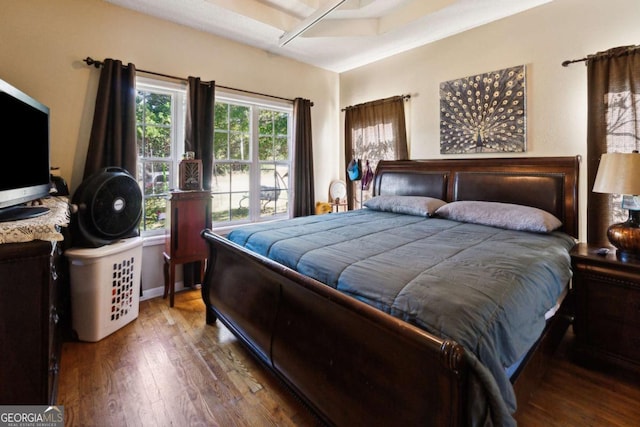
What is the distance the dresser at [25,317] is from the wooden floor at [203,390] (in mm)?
446

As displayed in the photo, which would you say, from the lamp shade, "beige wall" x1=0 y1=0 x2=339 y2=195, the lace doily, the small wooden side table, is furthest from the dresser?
the lamp shade

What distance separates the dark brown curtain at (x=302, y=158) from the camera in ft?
13.6

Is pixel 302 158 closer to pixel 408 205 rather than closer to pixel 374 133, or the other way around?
pixel 374 133

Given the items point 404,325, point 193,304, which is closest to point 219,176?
point 193,304

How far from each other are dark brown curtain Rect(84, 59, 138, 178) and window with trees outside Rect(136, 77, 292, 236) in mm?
244

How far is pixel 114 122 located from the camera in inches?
107

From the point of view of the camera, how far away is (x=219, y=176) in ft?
12.2

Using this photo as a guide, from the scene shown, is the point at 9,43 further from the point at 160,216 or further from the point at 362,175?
the point at 362,175

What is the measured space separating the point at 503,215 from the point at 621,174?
2.51ft

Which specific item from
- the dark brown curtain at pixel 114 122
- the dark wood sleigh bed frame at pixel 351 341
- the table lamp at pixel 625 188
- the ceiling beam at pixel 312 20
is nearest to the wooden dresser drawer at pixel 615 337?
the dark wood sleigh bed frame at pixel 351 341

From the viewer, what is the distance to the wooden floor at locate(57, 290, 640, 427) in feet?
5.25

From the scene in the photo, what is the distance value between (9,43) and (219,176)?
77.3 inches

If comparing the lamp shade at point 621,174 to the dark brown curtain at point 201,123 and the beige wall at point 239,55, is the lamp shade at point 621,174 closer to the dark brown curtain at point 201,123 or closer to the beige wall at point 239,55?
the beige wall at point 239,55

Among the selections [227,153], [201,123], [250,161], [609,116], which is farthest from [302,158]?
[609,116]
